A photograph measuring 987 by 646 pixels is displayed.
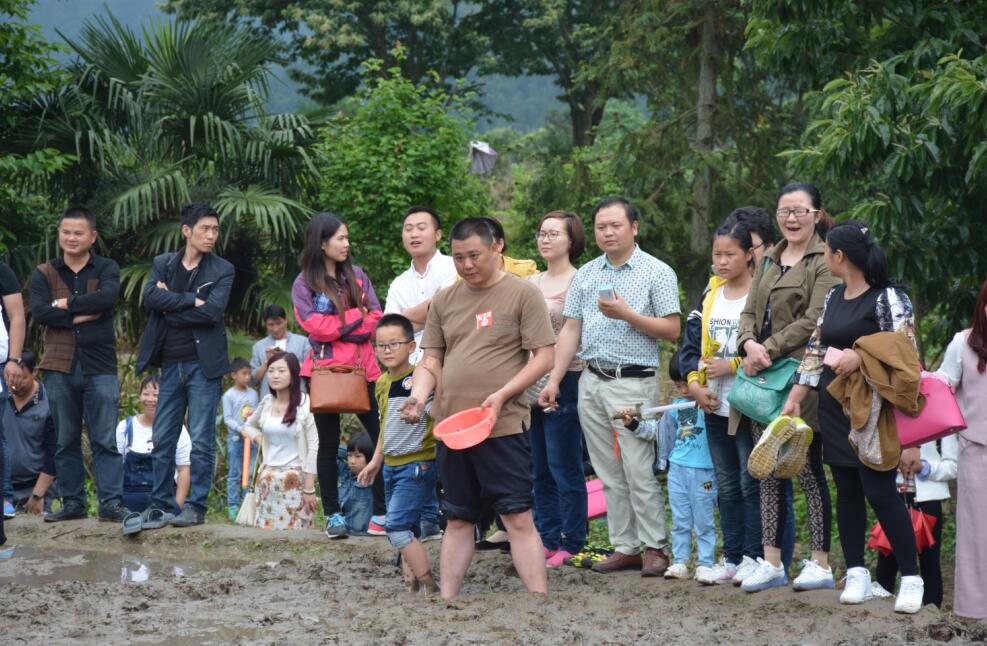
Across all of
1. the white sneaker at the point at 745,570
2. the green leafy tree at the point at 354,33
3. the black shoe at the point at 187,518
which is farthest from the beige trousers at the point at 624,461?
the green leafy tree at the point at 354,33

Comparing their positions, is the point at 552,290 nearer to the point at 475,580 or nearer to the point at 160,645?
the point at 475,580

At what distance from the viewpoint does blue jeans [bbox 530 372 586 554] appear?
6.75m

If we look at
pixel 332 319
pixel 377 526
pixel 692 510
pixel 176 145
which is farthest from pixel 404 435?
pixel 176 145

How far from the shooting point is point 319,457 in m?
7.61

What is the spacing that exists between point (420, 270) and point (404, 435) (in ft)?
4.90

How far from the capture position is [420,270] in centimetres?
740

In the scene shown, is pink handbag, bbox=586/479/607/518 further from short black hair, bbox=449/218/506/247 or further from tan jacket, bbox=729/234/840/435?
short black hair, bbox=449/218/506/247

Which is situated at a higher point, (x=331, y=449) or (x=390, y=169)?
(x=390, y=169)

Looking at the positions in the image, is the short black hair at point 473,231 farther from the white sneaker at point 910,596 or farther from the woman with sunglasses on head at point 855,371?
the white sneaker at point 910,596

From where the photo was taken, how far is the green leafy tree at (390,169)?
15141 millimetres

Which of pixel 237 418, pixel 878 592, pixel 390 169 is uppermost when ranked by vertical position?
pixel 390 169

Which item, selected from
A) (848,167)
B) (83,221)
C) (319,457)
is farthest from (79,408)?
(848,167)

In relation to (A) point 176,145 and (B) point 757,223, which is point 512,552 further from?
(A) point 176,145

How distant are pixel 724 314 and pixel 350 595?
8.16ft
